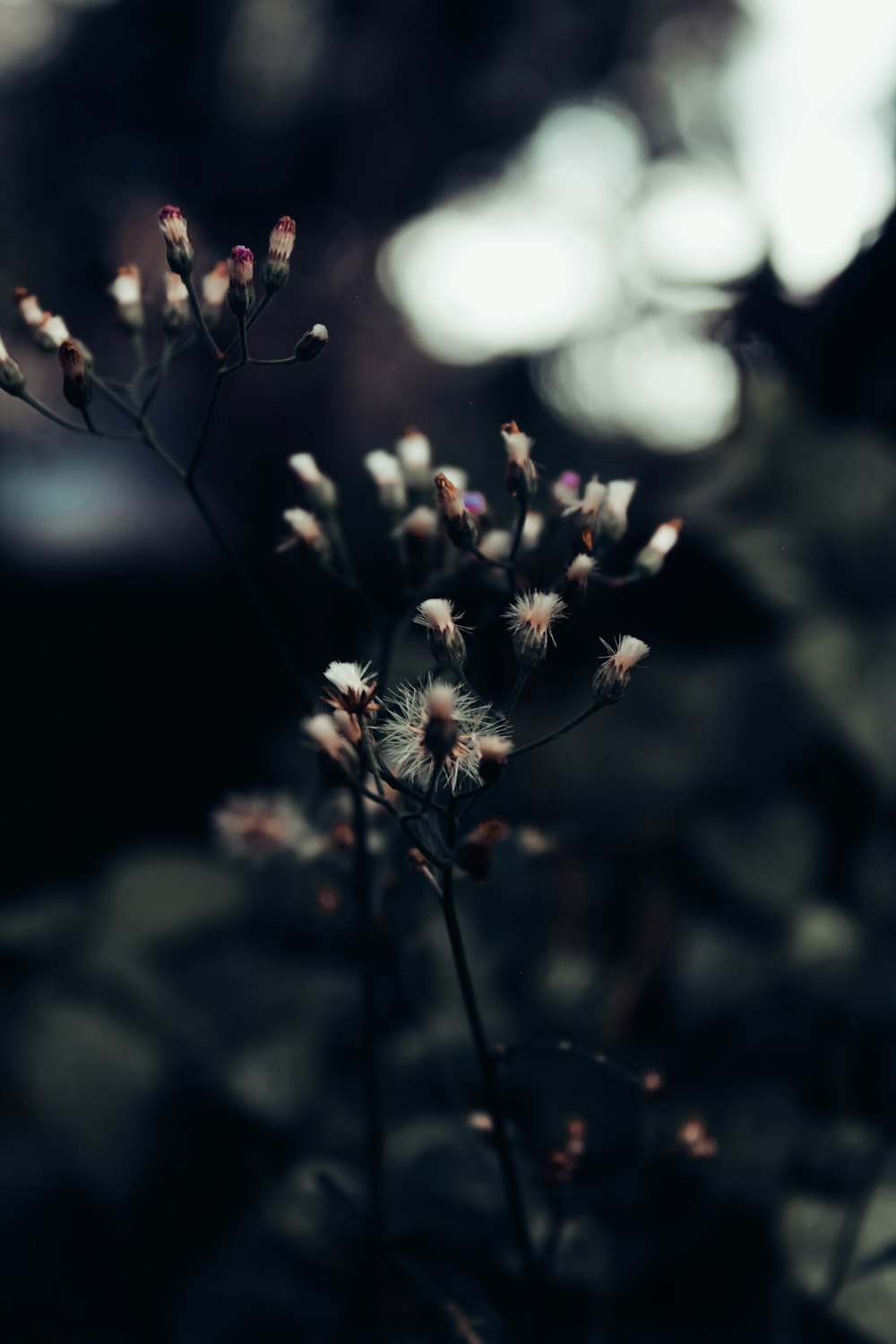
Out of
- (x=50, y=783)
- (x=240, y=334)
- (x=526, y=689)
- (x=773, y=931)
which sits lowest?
(x=773, y=931)

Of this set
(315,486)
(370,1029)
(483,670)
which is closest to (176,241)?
(315,486)

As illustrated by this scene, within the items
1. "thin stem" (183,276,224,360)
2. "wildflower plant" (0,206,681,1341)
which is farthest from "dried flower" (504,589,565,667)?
"thin stem" (183,276,224,360)

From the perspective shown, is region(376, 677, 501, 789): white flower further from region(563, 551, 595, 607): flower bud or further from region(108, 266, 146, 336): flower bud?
region(108, 266, 146, 336): flower bud

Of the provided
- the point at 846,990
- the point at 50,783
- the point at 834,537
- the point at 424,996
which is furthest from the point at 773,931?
the point at 50,783

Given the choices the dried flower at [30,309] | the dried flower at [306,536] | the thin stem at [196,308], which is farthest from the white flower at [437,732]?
the dried flower at [30,309]

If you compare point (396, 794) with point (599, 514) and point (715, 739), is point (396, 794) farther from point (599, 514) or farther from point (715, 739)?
point (715, 739)

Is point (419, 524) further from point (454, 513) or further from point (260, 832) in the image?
point (260, 832)
